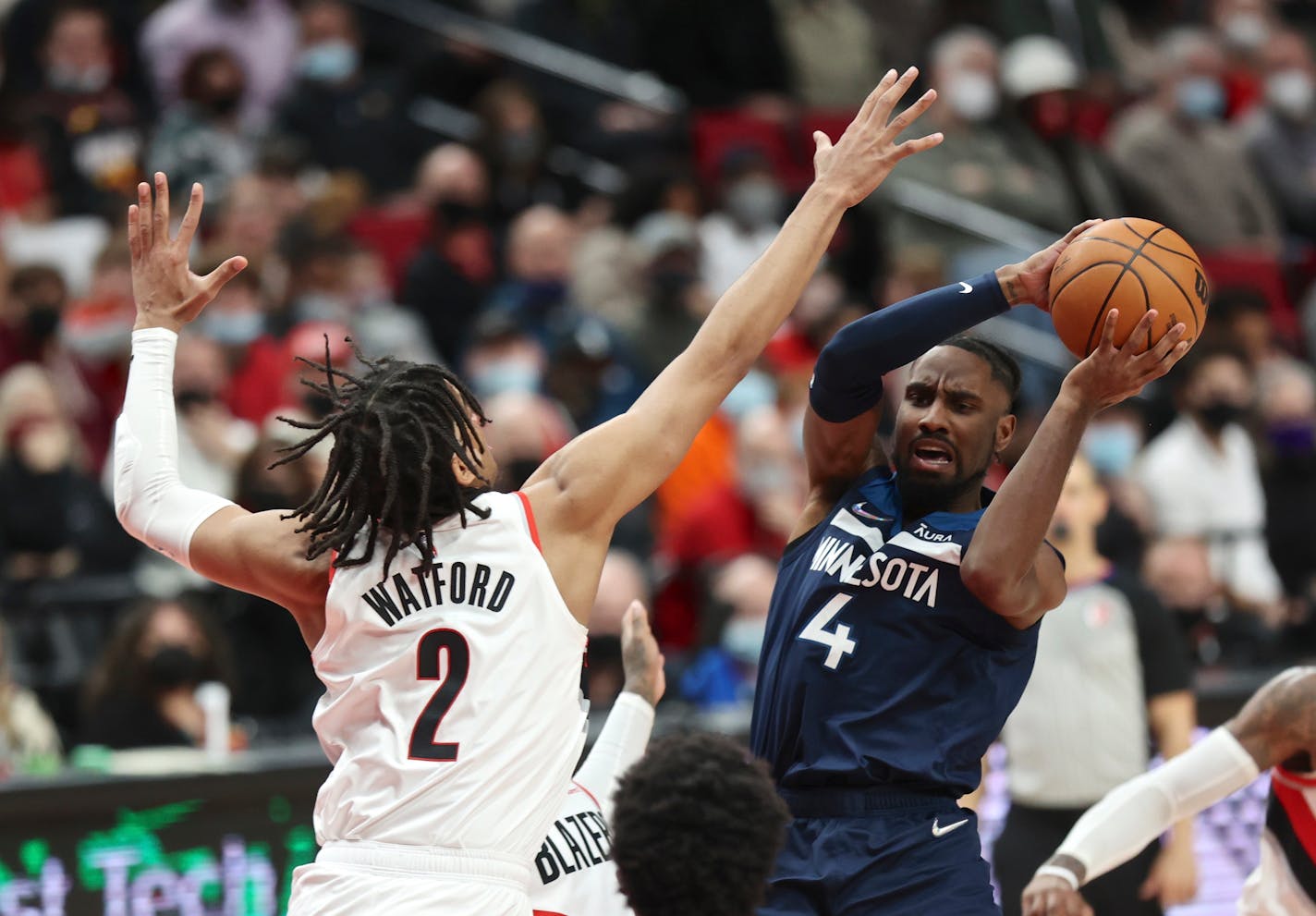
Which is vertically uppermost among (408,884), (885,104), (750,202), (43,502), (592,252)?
(750,202)

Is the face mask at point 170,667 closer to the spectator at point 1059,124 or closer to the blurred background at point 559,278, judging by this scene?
the blurred background at point 559,278

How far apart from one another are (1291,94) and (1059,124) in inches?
79.6

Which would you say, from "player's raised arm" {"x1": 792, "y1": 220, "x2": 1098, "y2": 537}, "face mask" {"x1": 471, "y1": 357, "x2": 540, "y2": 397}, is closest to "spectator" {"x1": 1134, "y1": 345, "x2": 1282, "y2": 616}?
"face mask" {"x1": 471, "y1": 357, "x2": 540, "y2": 397}

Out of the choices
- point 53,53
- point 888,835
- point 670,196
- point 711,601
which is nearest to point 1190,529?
point 711,601

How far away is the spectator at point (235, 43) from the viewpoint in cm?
1162

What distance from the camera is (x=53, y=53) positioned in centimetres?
1135

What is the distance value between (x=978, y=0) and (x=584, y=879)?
35.6ft

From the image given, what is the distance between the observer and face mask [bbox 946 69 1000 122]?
12.8 m

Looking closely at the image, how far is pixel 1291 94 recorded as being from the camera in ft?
46.2

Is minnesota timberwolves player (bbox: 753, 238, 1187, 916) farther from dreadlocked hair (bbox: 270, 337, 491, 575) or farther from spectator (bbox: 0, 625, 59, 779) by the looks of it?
spectator (bbox: 0, 625, 59, 779)

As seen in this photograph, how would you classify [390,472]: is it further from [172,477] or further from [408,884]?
[408,884]

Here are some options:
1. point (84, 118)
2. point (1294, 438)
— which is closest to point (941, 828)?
point (1294, 438)

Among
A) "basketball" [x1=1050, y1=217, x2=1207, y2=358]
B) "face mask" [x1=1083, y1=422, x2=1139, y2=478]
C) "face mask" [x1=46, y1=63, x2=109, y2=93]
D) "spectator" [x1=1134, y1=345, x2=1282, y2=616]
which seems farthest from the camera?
"face mask" [x1=46, y1=63, x2=109, y2=93]

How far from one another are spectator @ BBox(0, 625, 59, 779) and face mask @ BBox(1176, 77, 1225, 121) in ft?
32.8
